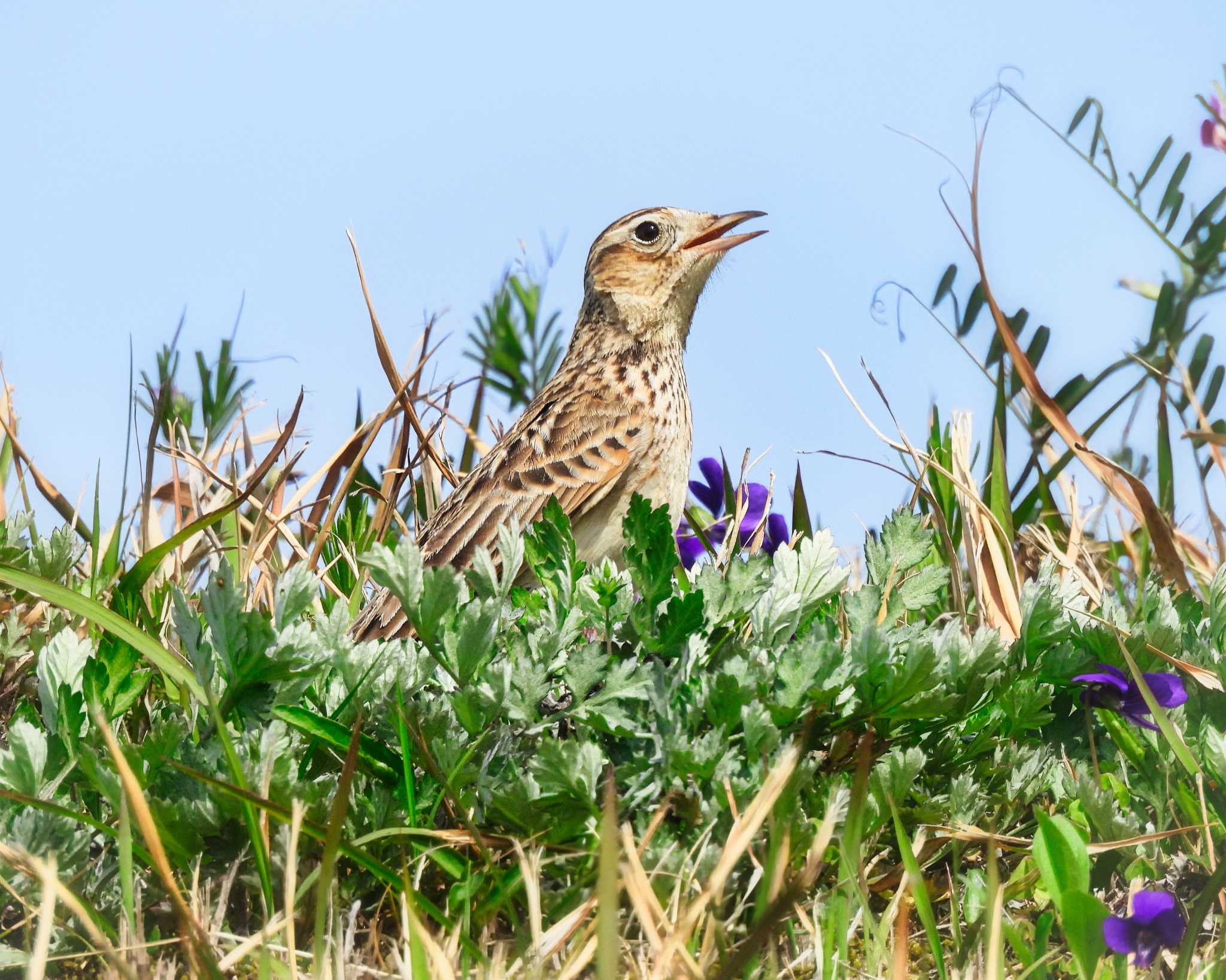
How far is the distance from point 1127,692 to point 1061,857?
1024 millimetres

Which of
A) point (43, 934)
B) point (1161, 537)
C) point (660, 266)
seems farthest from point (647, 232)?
point (43, 934)

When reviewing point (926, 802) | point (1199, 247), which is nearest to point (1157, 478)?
point (1199, 247)

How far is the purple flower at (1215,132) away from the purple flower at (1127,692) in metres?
2.37

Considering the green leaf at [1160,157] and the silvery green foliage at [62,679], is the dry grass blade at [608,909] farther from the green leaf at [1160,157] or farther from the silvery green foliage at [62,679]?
the green leaf at [1160,157]

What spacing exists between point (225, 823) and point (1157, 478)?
14.8 feet

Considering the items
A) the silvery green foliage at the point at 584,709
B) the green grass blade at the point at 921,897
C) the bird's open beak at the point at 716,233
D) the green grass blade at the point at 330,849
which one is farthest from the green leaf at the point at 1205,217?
the green grass blade at the point at 330,849

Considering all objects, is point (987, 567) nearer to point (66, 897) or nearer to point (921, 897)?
point (921, 897)

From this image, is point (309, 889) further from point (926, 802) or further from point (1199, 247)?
point (1199, 247)

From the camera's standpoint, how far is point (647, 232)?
6527 millimetres

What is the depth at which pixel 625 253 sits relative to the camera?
651 cm

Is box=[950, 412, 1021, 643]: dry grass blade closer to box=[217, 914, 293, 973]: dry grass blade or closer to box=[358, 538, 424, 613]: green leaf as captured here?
box=[358, 538, 424, 613]: green leaf

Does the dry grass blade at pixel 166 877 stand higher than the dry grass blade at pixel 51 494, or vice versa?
the dry grass blade at pixel 51 494

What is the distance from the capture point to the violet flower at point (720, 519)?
474 cm

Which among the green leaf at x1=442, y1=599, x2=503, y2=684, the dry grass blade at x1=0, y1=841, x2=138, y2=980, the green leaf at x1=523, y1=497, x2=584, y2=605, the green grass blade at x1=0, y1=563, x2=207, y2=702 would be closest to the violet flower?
the green leaf at x1=523, y1=497, x2=584, y2=605
